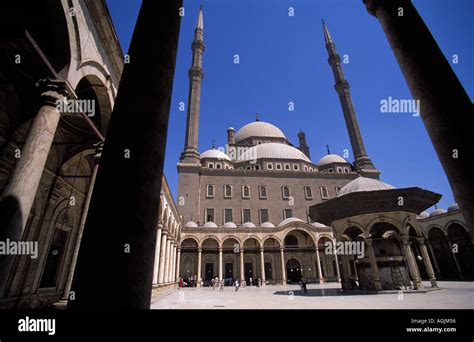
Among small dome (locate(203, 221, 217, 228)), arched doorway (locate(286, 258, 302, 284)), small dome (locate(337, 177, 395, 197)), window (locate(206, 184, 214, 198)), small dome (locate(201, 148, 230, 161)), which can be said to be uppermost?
small dome (locate(201, 148, 230, 161))

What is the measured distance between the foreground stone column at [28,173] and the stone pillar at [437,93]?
578 cm

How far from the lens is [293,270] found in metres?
26.8

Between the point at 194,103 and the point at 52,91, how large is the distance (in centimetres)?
2801

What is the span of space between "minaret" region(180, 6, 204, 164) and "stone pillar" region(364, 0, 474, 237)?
27.4 meters

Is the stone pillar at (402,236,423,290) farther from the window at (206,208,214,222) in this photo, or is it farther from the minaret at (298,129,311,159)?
the minaret at (298,129,311,159)

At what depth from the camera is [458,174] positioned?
2488mm

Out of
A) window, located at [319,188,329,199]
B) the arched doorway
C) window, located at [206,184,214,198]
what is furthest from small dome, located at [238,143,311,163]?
the arched doorway

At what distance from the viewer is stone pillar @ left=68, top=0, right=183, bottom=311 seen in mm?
1535

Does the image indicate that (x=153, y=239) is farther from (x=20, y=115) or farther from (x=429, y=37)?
(x=20, y=115)

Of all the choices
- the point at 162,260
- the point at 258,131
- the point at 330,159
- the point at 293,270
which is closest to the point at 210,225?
the point at 293,270

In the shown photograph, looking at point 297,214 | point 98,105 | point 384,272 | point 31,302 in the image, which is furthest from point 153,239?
point 297,214

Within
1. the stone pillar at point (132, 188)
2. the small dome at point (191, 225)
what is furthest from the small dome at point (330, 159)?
the stone pillar at point (132, 188)

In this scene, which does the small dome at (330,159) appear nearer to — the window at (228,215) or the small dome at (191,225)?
the window at (228,215)

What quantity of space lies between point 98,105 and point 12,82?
7.44 feet
